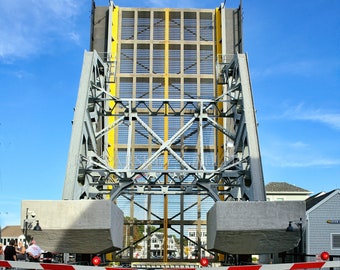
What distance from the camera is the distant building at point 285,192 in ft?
169

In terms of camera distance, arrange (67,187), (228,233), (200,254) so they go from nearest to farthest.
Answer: (228,233)
(67,187)
(200,254)

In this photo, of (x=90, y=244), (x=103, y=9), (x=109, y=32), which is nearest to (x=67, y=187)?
(x=90, y=244)

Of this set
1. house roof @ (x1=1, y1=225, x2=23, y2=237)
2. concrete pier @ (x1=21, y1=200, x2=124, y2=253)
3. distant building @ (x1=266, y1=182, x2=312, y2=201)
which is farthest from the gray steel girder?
house roof @ (x1=1, y1=225, x2=23, y2=237)

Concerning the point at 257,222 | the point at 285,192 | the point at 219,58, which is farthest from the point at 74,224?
the point at 285,192

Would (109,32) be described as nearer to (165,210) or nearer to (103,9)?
(103,9)

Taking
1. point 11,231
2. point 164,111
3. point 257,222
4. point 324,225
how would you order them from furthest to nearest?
1. point 11,231
2. point 324,225
3. point 164,111
4. point 257,222

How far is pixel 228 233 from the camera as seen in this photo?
10727 mm

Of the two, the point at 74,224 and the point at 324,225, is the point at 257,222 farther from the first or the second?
the point at 324,225

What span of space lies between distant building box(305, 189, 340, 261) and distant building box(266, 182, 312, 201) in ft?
98.7

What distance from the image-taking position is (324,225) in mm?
21109

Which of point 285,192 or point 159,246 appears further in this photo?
point 285,192

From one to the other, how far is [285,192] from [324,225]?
102 feet

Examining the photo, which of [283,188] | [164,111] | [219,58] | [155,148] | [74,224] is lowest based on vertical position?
[74,224]

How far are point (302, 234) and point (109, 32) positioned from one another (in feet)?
34.6
